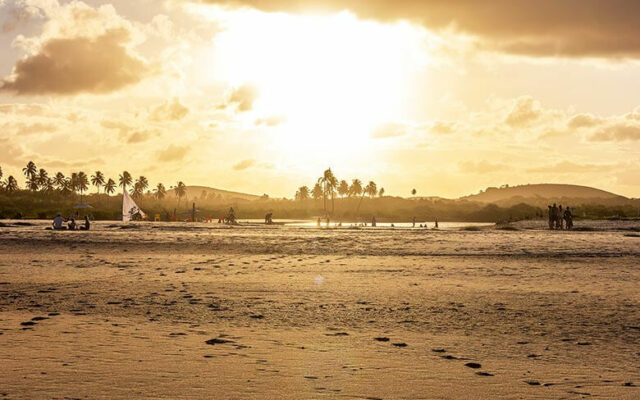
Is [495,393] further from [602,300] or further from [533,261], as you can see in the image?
[533,261]

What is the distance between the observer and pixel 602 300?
1344 cm

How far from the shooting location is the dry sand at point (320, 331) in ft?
22.6

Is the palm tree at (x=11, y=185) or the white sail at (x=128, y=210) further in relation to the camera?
the palm tree at (x=11, y=185)

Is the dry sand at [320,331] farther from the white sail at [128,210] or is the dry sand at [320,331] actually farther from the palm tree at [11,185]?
the palm tree at [11,185]

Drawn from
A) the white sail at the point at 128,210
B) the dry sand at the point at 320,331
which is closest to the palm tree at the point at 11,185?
the white sail at the point at 128,210

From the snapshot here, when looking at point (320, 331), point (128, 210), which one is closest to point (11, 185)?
point (128, 210)

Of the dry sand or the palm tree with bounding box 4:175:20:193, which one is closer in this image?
the dry sand

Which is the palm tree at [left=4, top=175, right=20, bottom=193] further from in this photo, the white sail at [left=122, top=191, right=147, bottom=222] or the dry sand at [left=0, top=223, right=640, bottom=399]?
the dry sand at [left=0, top=223, right=640, bottom=399]

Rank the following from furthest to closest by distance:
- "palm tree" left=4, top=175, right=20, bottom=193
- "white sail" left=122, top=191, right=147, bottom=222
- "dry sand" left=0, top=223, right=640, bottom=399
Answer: "palm tree" left=4, top=175, right=20, bottom=193
"white sail" left=122, top=191, right=147, bottom=222
"dry sand" left=0, top=223, right=640, bottom=399

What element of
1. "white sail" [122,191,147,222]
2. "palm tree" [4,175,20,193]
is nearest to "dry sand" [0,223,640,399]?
"white sail" [122,191,147,222]

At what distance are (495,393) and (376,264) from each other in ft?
51.4

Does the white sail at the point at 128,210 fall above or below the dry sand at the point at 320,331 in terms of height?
above

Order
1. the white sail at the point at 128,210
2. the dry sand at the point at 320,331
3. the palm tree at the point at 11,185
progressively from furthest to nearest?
the palm tree at the point at 11,185 < the white sail at the point at 128,210 < the dry sand at the point at 320,331

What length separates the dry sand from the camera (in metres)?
6.89
